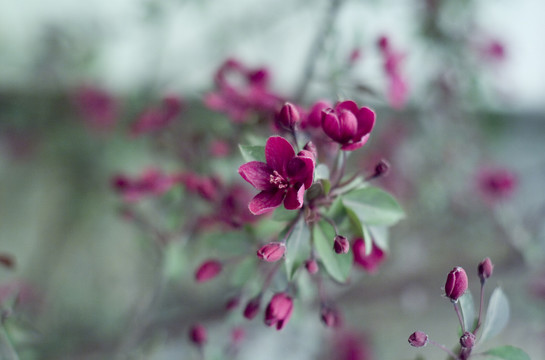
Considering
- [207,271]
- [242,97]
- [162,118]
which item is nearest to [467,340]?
[207,271]

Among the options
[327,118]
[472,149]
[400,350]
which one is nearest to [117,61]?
[472,149]

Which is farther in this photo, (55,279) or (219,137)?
(55,279)

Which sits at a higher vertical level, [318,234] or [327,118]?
[327,118]

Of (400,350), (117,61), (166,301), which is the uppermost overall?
(117,61)

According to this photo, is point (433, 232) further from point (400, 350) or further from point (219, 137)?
point (219, 137)

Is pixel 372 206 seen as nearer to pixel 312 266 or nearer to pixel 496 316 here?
pixel 312 266

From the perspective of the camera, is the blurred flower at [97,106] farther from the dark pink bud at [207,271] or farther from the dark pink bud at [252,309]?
the dark pink bud at [252,309]

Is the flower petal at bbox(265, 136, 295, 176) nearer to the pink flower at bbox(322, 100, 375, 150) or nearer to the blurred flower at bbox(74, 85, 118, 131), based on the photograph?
the pink flower at bbox(322, 100, 375, 150)

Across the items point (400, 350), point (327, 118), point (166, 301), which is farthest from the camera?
point (166, 301)
